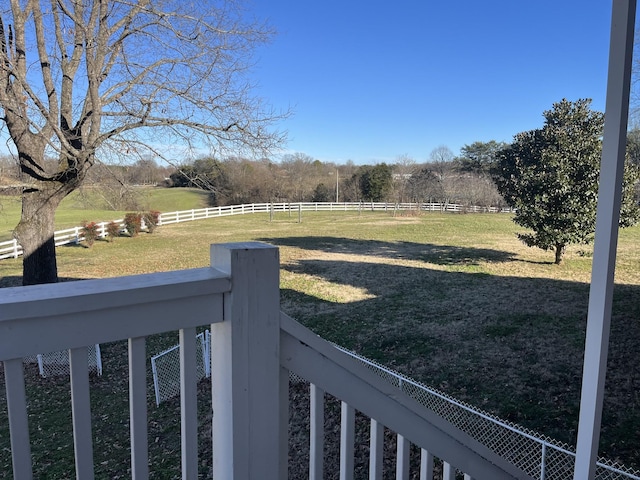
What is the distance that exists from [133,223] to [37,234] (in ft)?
39.1

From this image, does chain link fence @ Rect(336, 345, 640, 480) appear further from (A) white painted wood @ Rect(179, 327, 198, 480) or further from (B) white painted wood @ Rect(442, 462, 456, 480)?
(A) white painted wood @ Rect(179, 327, 198, 480)

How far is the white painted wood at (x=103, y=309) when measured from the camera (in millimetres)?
587

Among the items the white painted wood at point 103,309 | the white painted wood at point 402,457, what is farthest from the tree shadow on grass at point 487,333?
the white painted wood at point 103,309

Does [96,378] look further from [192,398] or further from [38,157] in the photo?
[192,398]

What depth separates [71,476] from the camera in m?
3.27

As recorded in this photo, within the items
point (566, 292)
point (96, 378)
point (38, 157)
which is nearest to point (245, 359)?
point (96, 378)

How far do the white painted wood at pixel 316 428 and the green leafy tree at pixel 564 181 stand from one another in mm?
9941

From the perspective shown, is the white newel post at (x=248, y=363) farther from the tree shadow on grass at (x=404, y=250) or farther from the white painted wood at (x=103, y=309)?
the tree shadow on grass at (x=404, y=250)

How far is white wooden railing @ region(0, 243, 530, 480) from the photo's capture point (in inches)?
23.9

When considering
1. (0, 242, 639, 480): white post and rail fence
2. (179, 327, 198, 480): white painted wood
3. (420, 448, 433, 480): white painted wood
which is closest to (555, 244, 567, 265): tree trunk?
(420, 448, 433, 480): white painted wood

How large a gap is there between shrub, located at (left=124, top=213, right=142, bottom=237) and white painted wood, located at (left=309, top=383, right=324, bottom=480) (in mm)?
17973

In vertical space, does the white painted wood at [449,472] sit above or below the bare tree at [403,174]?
below

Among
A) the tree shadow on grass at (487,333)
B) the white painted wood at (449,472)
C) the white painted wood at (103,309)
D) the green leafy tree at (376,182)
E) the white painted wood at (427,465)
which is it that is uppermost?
the green leafy tree at (376,182)

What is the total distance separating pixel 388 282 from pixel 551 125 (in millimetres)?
5569
